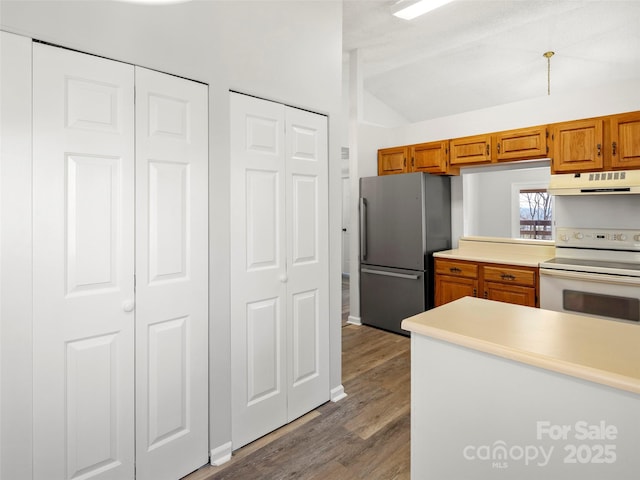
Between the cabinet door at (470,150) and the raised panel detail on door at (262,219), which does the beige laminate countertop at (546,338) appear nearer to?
the raised panel detail on door at (262,219)

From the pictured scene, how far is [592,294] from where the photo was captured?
2803 millimetres

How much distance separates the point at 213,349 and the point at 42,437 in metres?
0.74

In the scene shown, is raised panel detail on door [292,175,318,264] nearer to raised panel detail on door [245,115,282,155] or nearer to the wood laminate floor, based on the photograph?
raised panel detail on door [245,115,282,155]

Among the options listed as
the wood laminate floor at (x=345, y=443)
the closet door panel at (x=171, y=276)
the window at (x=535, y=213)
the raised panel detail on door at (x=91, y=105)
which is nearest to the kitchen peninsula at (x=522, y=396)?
the wood laminate floor at (x=345, y=443)

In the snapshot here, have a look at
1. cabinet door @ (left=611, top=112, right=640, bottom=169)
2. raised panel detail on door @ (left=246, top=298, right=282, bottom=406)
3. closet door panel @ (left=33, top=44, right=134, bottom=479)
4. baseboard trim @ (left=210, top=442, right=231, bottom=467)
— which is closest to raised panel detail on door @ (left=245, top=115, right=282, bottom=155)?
closet door panel @ (left=33, top=44, right=134, bottom=479)

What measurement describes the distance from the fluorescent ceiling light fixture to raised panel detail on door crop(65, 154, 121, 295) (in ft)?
8.73

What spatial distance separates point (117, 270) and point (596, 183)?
11.1 feet

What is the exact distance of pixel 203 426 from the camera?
1.89m

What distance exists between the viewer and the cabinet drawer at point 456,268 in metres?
3.47

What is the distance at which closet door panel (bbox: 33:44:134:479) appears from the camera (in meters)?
1.42

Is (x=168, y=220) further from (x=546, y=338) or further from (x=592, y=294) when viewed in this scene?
(x=592, y=294)

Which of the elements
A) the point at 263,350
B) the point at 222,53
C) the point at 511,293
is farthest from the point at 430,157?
the point at 263,350

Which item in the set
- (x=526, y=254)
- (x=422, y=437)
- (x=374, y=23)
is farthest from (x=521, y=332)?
(x=374, y=23)

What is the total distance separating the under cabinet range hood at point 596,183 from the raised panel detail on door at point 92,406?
3392mm
